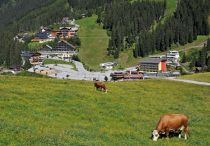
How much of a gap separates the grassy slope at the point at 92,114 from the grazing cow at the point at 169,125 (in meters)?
0.72

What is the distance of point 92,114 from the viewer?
132ft

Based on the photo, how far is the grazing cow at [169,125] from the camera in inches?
1272

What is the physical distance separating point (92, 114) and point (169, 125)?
31.7 ft

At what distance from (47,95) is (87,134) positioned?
17453 mm

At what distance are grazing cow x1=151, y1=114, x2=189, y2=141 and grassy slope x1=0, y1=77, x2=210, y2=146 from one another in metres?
0.72

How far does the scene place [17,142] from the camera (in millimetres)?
24000

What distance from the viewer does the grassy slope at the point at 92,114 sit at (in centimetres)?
2845

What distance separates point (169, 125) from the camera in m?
32.8

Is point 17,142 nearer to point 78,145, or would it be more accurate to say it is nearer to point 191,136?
point 78,145

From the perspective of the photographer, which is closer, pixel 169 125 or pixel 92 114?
pixel 169 125

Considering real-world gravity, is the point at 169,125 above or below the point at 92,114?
below

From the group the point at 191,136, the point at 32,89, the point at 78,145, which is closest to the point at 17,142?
the point at 78,145

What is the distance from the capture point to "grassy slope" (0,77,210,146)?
1120 inches

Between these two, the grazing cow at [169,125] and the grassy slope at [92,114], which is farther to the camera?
the grazing cow at [169,125]
